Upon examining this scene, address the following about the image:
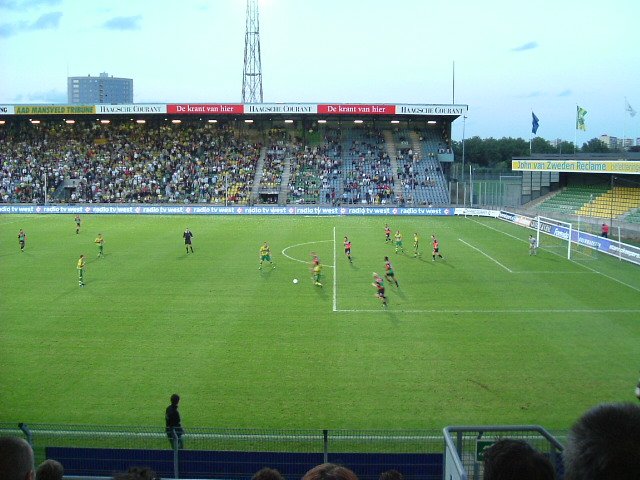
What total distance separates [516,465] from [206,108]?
72872mm

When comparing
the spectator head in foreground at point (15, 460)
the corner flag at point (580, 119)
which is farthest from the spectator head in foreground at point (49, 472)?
the corner flag at point (580, 119)

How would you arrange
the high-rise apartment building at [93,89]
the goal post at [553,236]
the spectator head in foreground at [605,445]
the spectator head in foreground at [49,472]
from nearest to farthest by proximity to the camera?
the spectator head in foreground at [605,445] → the spectator head in foreground at [49,472] → the goal post at [553,236] → the high-rise apartment building at [93,89]

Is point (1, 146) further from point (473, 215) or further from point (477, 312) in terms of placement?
point (477, 312)

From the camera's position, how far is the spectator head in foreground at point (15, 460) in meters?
3.11

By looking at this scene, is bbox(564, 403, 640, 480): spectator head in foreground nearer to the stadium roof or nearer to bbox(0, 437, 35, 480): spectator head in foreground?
bbox(0, 437, 35, 480): spectator head in foreground

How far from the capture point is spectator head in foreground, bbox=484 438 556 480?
2.77m

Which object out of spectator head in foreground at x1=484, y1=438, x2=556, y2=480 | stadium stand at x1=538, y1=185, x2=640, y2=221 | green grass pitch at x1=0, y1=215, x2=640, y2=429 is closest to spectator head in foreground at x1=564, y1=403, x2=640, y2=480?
spectator head in foreground at x1=484, y1=438, x2=556, y2=480

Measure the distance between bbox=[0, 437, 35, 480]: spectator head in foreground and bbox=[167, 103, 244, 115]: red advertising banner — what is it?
70924 millimetres

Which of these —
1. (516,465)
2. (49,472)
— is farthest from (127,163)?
(516,465)

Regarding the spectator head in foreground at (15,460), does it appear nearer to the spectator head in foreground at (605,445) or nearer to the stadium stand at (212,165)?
the spectator head in foreground at (605,445)

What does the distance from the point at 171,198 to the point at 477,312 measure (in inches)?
2018

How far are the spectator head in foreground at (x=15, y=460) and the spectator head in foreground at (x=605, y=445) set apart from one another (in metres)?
2.48

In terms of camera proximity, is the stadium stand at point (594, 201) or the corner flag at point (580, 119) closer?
the stadium stand at point (594, 201)

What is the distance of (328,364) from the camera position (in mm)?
17469
